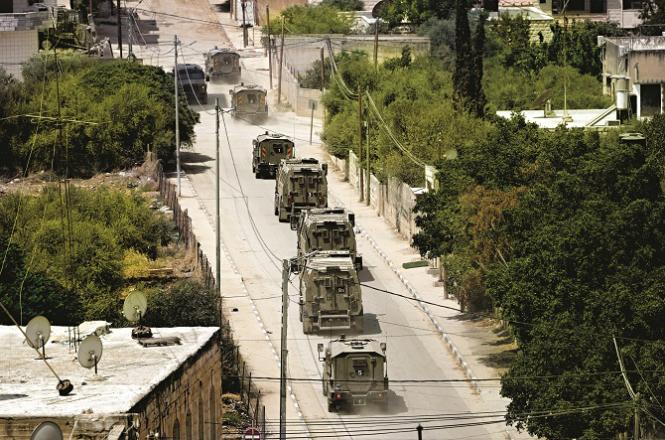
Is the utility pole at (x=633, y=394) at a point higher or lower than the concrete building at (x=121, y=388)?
lower

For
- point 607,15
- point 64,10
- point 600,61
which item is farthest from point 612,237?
point 607,15

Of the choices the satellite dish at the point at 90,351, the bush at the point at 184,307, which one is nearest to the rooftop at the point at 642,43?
the bush at the point at 184,307

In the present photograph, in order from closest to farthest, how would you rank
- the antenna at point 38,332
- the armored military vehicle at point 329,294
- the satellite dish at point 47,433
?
the satellite dish at point 47,433
the antenna at point 38,332
the armored military vehicle at point 329,294

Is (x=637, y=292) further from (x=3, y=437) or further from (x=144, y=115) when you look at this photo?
(x=144, y=115)

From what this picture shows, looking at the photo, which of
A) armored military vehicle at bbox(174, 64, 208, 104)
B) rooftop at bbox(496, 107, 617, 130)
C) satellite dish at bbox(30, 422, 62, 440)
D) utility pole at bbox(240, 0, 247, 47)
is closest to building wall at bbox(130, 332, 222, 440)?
satellite dish at bbox(30, 422, 62, 440)

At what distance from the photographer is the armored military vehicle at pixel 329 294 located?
61.1 m

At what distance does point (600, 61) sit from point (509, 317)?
5746 cm

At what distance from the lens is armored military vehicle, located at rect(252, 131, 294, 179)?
84.1 metres

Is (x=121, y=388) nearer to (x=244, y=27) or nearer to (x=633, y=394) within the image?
(x=633, y=394)

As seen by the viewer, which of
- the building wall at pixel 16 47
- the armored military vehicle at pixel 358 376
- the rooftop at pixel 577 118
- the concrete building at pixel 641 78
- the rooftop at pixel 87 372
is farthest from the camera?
the building wall at pixel 16 47

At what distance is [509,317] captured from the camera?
52250 mm

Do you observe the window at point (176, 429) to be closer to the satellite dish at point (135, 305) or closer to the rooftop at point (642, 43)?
the satellite dish at point (135, 305)

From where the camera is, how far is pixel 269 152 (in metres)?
85.0

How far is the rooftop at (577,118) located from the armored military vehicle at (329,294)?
18.9 metres
